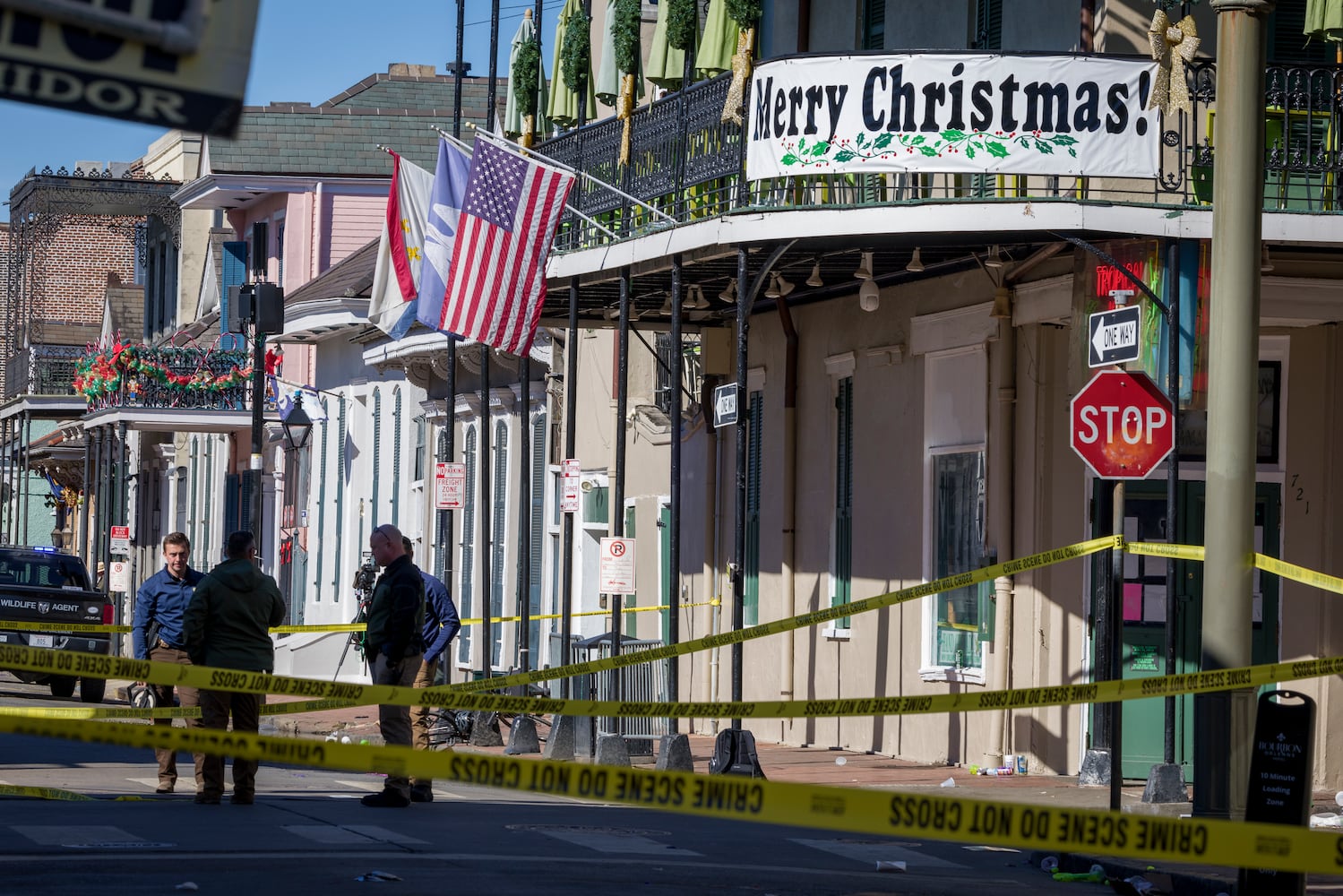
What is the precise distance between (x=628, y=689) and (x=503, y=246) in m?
3.95

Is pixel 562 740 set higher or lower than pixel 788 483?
lower

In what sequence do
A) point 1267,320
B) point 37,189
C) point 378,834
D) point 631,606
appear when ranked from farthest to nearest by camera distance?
point 37,189 → point 631,606 → point 1267,320 → point 378,834

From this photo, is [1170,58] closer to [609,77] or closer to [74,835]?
[74,835]

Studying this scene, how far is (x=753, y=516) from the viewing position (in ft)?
77.7

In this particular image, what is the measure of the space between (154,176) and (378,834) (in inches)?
1738

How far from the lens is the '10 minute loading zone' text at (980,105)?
632 inches

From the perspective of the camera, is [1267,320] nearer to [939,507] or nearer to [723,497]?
[939,507]

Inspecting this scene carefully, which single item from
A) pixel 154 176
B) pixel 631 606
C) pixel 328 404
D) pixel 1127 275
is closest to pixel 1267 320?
pixel 1127 275

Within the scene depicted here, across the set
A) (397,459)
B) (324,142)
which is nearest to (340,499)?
(397,459)

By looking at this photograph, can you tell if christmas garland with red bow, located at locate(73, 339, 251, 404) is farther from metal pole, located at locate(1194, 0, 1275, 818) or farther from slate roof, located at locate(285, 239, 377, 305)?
metal pole, located at locate(1194, 0, 1275, 818)

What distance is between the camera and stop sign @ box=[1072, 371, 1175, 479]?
12500 mm

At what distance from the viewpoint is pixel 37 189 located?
45938 mm

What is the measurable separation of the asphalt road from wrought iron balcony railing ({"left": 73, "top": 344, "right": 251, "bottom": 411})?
1012 inches

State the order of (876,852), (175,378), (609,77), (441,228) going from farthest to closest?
(175,378) → (609,77) → (441,228) → (876,852)
